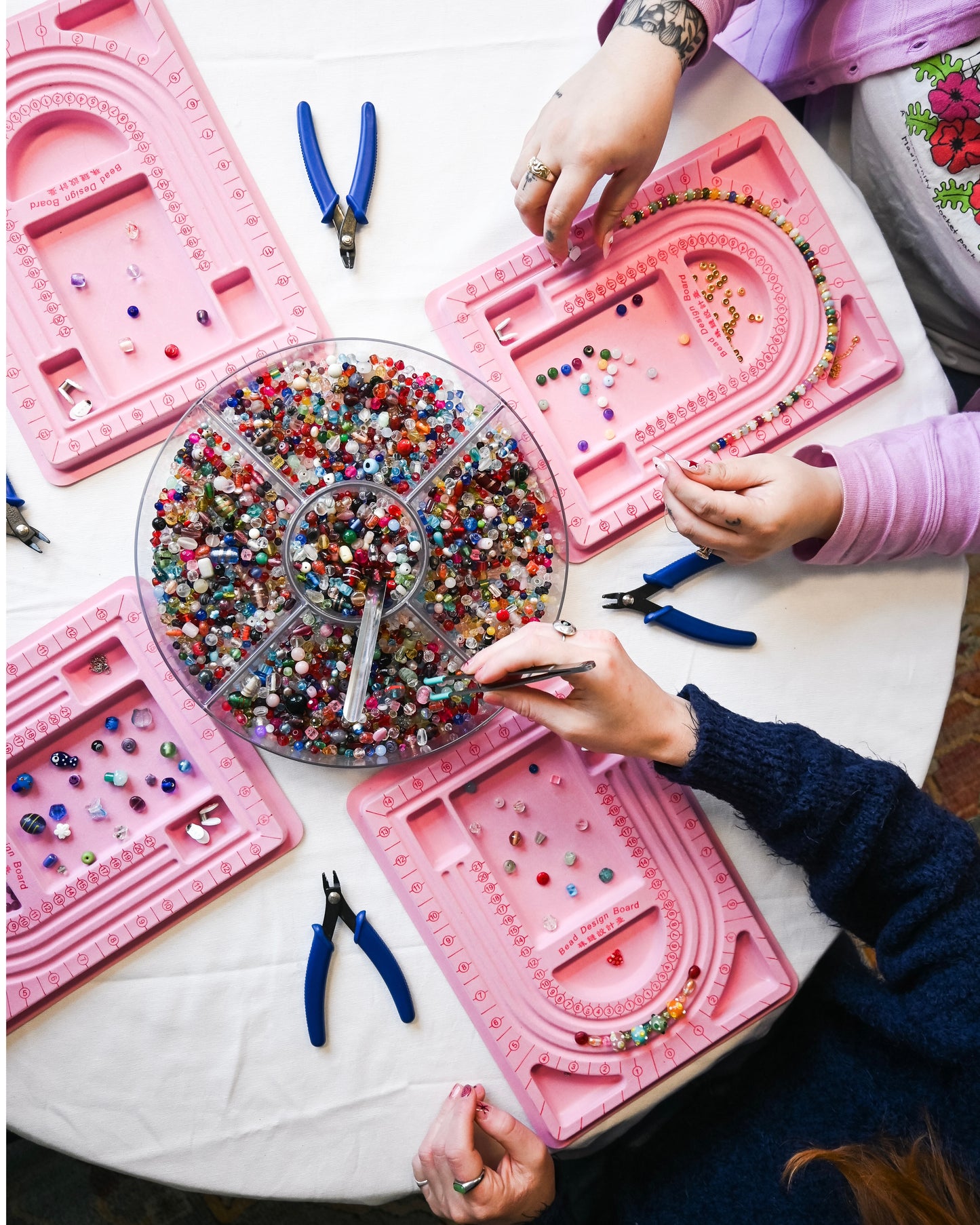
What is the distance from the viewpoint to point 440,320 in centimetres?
104

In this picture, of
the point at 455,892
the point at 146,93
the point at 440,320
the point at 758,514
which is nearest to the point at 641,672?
the point at 758,514

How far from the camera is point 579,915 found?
1.04 meters

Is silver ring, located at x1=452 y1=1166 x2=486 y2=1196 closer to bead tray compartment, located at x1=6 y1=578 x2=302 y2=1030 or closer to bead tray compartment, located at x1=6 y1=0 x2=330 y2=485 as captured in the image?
bead tray compartment, located at x1=6 y1=578 x2=302 y2=1030

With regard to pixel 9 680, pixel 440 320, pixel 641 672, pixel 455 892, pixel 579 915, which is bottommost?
pixel 579 915

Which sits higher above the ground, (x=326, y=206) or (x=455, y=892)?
(x=326, y=206)

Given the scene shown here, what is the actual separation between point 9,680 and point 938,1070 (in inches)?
45.8

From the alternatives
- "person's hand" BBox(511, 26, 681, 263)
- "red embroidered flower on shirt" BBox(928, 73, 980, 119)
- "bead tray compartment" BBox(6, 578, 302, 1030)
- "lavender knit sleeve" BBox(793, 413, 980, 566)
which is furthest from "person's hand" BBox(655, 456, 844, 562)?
"bead tray compartment" BBox(6, 578, 302, 1030)

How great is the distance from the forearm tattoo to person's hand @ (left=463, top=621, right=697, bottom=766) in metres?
0.68

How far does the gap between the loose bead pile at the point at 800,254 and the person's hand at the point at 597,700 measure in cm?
33

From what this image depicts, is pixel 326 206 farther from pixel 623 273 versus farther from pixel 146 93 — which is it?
pixel 623 273

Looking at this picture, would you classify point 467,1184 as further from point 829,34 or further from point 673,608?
point 829,34

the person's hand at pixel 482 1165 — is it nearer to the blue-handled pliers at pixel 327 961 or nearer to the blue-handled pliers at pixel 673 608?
the blue-handled pliers at pixel 327 961

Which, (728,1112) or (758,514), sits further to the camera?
(728,1112)

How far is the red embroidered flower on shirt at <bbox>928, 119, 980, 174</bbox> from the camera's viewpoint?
98 cm
